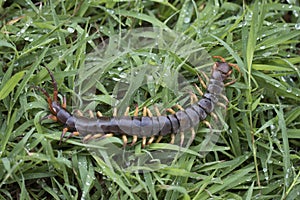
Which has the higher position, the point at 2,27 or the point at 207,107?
the point at 2,27

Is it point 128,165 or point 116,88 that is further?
point 116,88

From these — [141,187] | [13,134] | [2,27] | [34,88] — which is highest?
[2,27]

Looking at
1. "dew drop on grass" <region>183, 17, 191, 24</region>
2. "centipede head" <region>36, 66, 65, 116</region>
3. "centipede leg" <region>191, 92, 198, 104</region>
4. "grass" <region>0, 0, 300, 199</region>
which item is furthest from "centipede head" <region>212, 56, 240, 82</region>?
"centipede head" <region>36, 66, 65, 116</region>

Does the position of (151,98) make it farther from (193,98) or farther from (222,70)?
(222,70)

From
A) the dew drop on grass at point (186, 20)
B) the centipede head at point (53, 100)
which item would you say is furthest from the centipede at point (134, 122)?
the dew drop on grass at point (186, 20)

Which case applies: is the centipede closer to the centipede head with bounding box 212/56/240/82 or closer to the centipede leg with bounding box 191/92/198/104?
the centipede leg with bounding box 191/92/198/104

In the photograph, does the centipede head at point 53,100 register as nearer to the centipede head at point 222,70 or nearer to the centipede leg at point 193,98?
→ the centipede leg at point 193,98

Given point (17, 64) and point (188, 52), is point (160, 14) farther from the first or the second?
point (17, 64)

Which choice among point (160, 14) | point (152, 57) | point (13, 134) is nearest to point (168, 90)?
point (152, 57)
